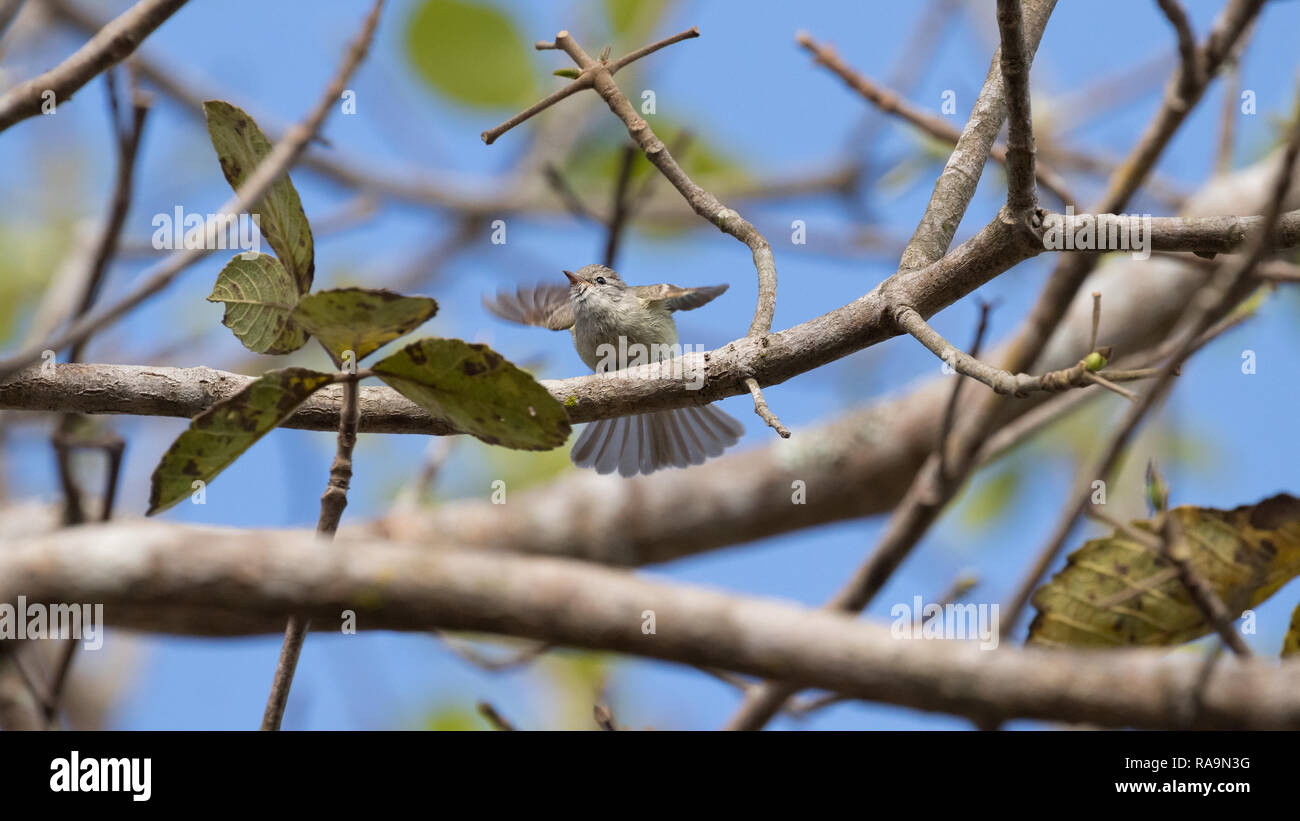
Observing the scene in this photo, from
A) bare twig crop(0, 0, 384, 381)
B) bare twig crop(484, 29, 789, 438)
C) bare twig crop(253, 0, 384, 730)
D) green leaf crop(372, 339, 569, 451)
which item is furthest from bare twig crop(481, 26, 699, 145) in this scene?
green leaf crop(372, 339, 569, 451)

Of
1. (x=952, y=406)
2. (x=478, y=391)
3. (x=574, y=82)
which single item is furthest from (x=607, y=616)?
(x=952, y=406)

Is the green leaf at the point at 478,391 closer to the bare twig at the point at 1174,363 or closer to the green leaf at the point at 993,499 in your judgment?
the bare twig at the point at 1174,363

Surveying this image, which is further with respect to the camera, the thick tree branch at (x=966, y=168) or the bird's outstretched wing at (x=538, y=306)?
the bird's outstretched wing at (x=538, y=306)

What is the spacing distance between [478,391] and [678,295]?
2.10m

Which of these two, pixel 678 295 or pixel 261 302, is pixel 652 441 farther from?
pixel 261 302

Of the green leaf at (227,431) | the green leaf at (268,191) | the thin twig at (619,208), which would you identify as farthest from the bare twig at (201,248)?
the thin twig at (619,208)

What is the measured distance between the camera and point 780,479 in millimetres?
4391

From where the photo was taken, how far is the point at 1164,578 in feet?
7.03

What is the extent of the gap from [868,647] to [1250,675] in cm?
48

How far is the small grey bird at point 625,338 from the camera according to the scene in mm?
3156

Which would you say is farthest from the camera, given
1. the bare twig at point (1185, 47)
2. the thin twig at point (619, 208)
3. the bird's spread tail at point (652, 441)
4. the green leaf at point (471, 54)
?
the green leaf at point (471, 54)

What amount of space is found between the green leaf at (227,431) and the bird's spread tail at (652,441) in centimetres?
152
